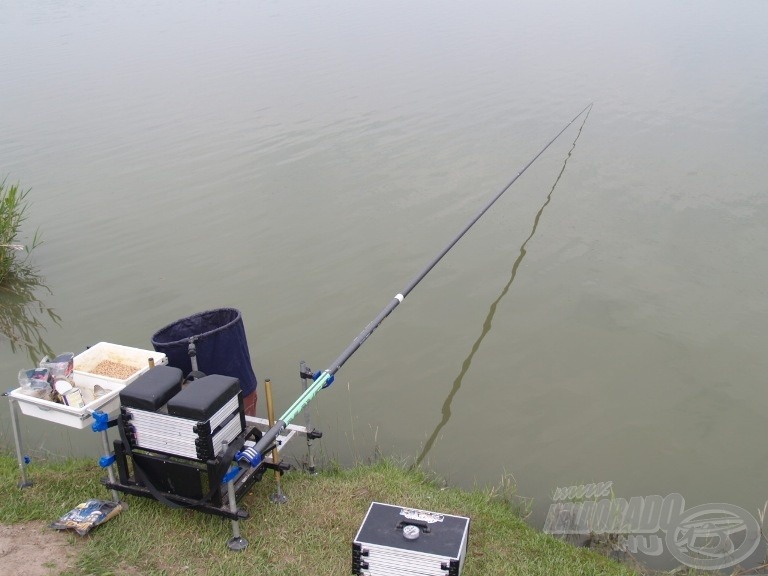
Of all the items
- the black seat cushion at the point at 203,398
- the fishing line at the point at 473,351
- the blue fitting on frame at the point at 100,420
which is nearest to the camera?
the black seat cushion at the point at 203,398

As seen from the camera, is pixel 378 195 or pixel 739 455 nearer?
pixel 739 455

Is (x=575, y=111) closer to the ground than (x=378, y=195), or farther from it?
farther from it

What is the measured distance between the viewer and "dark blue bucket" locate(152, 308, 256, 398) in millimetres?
3566

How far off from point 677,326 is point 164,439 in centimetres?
390

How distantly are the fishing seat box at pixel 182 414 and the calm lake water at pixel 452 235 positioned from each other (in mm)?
1354

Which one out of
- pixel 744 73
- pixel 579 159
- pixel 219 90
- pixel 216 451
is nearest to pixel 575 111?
pixel 579 159

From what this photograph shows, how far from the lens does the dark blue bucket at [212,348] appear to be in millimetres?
3566

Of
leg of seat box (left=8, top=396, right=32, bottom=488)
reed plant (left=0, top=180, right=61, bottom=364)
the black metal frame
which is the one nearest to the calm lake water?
reed plant (left=0, top=180, right=61, bottom=364)

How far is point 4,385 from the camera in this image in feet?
17.4

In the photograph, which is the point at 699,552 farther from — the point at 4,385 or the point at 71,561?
the point at 4,385

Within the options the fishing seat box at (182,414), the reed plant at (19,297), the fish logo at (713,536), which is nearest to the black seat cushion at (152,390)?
the fishing seat box at (182,414)

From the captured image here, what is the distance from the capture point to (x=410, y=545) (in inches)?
111

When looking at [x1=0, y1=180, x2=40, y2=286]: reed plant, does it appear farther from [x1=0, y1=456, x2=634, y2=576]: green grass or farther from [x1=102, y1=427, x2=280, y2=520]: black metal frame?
[x1=102, y1=427, x2=280, y2=520]: black metal frame

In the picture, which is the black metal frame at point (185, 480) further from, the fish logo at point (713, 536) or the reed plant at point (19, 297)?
the reed plant at point (19, 297)
